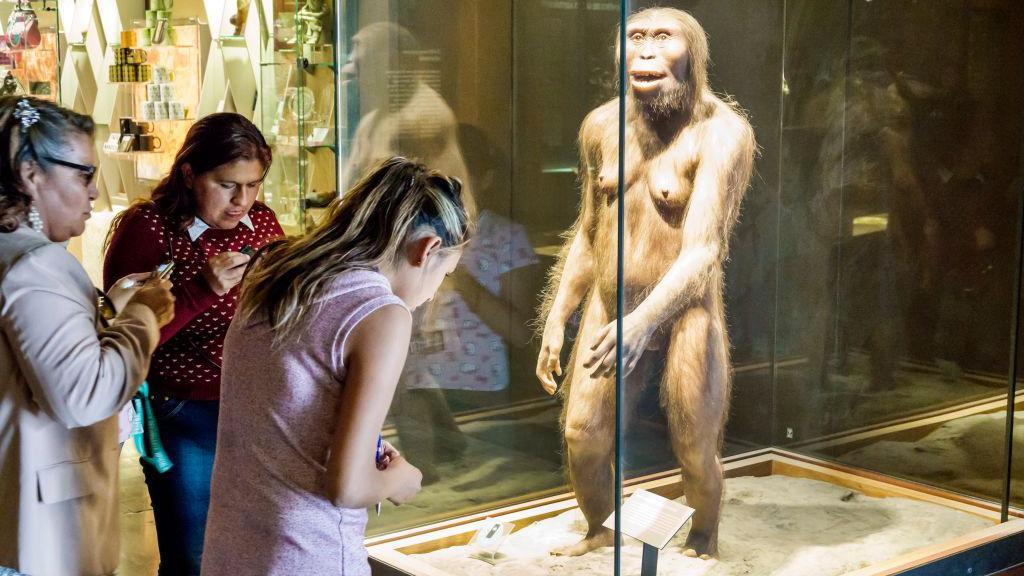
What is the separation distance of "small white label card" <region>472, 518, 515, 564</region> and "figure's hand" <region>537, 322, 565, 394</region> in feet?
1.48

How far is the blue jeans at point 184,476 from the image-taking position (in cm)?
242

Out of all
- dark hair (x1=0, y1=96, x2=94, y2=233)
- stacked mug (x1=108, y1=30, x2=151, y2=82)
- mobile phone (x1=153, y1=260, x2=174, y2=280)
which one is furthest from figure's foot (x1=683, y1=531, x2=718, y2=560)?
stacked mug (x1=108, y1=30, x2=151, y2=82)

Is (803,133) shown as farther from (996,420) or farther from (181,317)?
(181,317)

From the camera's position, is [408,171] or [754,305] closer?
[408,171]

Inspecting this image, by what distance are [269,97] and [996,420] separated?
9.38 ft

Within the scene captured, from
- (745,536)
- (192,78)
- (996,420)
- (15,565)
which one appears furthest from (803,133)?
(192,78)

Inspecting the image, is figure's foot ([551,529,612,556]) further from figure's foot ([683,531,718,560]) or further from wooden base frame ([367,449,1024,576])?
figure's foot ([683,531,718,560])

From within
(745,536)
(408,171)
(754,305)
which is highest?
(408,171)

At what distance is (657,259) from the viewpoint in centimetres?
254

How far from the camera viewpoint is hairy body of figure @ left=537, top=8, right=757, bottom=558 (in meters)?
2.49

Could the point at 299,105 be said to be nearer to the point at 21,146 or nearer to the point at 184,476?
the point at 184,476

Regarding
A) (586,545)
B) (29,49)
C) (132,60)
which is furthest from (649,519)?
(29,49)

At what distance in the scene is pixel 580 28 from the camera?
251 cm

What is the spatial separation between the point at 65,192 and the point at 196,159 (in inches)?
22.6
